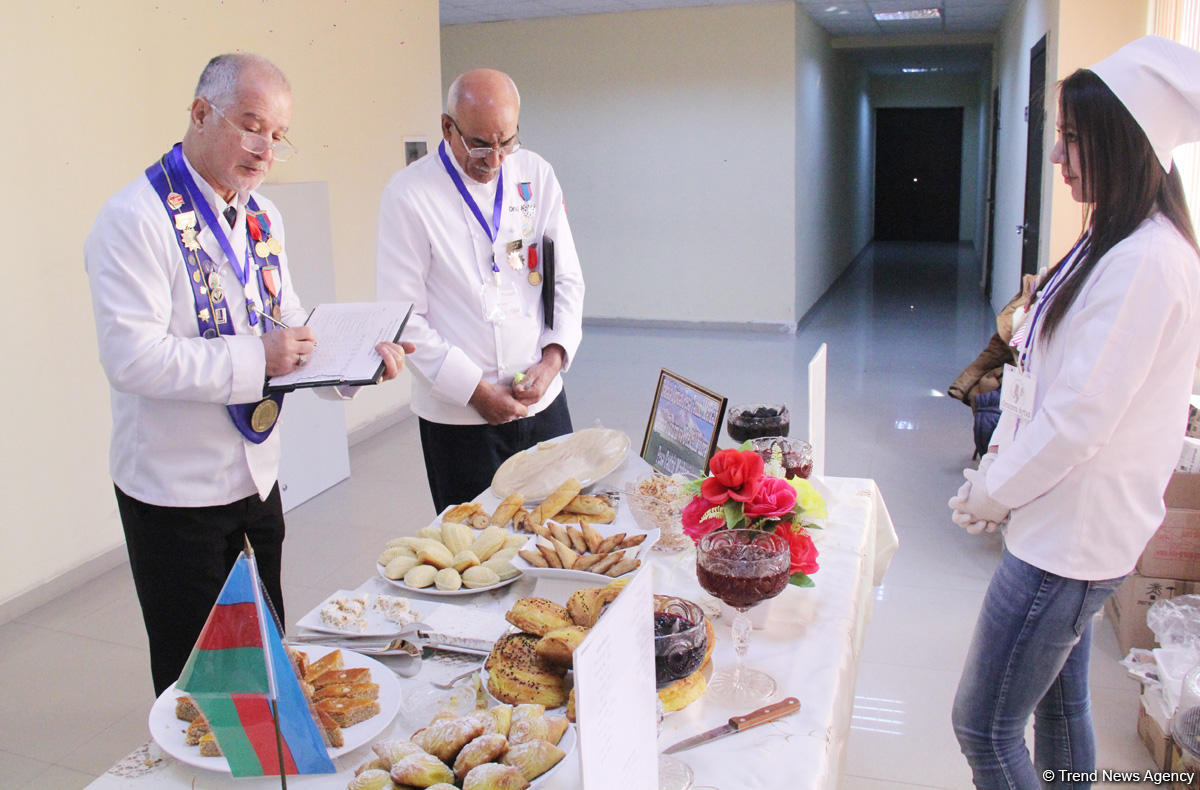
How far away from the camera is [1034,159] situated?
6.75 m

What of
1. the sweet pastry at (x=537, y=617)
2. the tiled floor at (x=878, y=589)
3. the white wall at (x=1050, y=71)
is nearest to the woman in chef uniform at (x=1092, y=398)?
the sweet pastry at (x=537, y=617)

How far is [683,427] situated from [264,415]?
0.88 metres

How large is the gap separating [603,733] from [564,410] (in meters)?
1.96

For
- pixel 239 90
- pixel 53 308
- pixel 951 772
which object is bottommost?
pixel 951 772

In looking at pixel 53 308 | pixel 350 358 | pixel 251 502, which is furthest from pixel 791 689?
pixel 53 308

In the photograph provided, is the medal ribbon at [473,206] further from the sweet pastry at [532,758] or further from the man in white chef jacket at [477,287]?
the sweet pastry at [532,758]

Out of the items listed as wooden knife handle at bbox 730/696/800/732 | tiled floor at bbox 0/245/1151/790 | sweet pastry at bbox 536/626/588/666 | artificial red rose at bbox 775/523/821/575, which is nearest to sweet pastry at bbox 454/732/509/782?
sweet pastry at bbox 536/626/588/666

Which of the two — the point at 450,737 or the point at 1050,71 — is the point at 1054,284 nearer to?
the point at 450,737

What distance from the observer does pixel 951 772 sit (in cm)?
249

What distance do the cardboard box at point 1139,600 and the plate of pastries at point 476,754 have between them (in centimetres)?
228

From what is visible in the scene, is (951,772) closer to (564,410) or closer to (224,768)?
(564,410)

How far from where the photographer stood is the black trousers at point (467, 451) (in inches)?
105

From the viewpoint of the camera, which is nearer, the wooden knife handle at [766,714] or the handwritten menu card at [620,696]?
the handwritten menu card at [620,696]

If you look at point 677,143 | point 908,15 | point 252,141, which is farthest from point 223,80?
point 908,15
